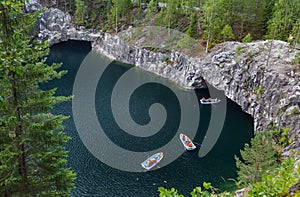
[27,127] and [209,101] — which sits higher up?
[27,127]

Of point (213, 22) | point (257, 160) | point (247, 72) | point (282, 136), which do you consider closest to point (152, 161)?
point (257, 160)

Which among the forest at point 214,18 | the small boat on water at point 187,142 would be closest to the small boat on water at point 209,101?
the forest at point 214,18

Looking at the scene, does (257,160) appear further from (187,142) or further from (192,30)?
(192,30)

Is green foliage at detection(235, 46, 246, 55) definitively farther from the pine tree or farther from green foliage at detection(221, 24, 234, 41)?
the pine tree

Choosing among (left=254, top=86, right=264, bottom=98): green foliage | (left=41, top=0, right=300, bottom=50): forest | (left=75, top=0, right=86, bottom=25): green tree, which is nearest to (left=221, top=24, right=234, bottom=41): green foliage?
(left=41, top=0, right=300, bottom=50): forest

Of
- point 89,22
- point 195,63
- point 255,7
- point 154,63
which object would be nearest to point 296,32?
point 255,7

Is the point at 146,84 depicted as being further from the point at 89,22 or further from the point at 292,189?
the point at 292,189
